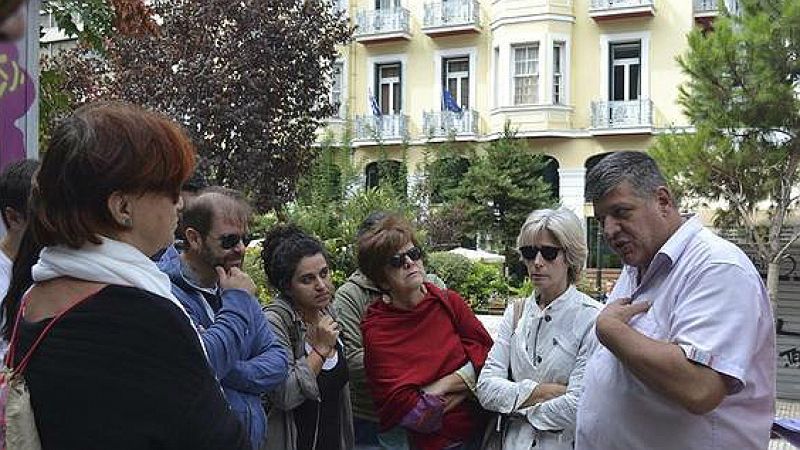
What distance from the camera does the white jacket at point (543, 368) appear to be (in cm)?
360

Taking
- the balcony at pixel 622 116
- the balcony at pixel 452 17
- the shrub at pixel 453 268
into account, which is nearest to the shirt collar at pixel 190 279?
the shrub at pixel 453 268

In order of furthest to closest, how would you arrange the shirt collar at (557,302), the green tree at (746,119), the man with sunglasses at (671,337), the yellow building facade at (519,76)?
the yellow building facade at (519,76) → the green tree at (746,119) → the shirt collar at (557,302) → the man with sunglasses at (671,337)

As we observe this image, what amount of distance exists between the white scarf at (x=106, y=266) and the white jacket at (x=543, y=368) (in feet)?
6.96

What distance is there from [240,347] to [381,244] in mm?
1181

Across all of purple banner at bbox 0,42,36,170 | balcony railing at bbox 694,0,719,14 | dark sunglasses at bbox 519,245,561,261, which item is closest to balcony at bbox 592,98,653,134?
balcony railing at bbox 694,0,719,14

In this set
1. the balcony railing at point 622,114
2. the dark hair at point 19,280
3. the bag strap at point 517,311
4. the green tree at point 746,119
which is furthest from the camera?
the balcony railing at point 622,114

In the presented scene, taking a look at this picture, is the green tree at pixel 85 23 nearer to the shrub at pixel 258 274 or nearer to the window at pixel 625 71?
the shrub at pixel 258 274

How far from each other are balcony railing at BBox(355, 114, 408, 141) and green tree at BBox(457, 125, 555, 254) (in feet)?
12.0

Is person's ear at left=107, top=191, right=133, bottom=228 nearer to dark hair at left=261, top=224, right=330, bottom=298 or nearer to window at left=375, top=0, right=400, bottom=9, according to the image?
dark hair at left=261, top=224, right=330, bottom=298

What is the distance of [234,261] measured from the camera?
320cm

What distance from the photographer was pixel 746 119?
17.4m

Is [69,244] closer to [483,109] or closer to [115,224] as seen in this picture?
[115,224]

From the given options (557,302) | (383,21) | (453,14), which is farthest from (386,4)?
(557,302)

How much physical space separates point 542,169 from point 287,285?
25.3 meters
